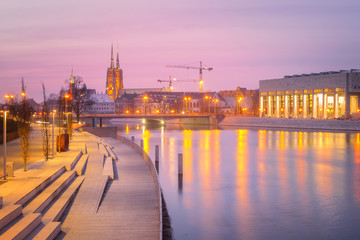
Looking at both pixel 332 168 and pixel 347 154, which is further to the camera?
pixel 347 154

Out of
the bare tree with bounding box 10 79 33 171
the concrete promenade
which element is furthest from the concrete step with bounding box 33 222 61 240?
the bare tree with bounding box 10 79 33 171

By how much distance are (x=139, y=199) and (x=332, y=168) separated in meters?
20.5

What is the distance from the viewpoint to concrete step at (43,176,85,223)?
1165 centimetres

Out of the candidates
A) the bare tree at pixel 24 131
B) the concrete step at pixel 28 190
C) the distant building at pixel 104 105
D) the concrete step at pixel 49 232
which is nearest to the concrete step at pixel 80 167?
the concrete step at pixel 28 190

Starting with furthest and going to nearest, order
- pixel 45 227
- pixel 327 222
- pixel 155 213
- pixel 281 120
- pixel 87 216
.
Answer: pixel 281 120 → pixel 327 222 → pixel 155 213 → pixel 87 216 → pixel 45 227

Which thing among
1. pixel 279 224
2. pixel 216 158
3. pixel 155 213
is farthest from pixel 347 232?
pixel 216 158

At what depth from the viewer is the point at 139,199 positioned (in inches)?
620

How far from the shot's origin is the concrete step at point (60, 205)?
11.6 metres

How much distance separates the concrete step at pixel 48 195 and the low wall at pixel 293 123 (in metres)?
71.4

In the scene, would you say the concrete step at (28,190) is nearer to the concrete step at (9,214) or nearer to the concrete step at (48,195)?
the concrete step at (48,195)

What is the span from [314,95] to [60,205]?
103 meters

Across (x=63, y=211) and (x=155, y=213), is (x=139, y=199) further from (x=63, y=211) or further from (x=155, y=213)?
(x=63, y=211)

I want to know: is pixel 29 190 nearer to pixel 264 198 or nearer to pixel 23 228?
pixel 23 228

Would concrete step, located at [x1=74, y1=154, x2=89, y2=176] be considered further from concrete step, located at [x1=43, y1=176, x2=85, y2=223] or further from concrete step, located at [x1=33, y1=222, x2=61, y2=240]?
concrete step, located at [x1=33, y1=222, x2=61, y2=240]
